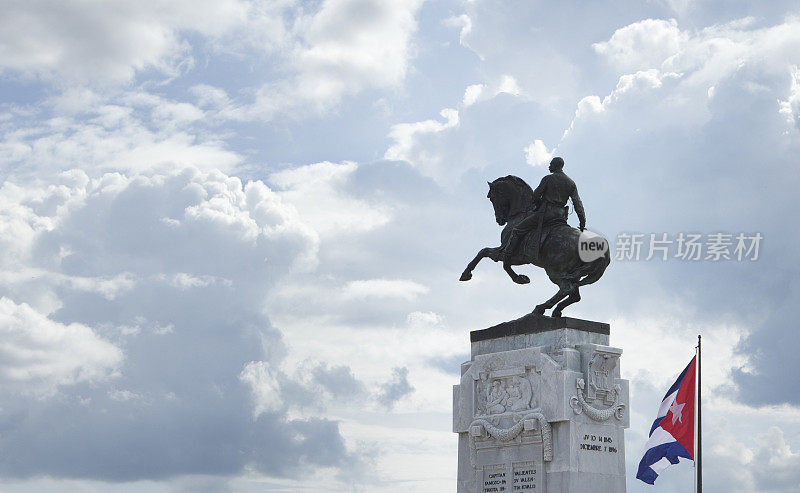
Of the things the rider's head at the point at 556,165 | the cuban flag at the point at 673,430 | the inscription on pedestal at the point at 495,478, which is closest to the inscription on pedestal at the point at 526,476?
the inscription on pedestal at the point at 495,478

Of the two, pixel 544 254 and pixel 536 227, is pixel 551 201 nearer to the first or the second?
pixel 536 227

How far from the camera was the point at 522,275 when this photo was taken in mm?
34469

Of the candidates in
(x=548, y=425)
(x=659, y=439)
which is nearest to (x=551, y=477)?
(x=548, y=425)

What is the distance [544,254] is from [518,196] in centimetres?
194

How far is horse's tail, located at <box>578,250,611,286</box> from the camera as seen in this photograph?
108 ft

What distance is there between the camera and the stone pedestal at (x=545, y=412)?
31.4 m

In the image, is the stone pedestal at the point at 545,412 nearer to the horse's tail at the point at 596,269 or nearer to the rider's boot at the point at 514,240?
the horse's tail at the point at 596,269

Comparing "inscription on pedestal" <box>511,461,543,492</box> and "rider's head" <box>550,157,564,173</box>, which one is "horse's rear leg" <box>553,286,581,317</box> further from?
"inscription on pedestal" <box>511,461,543,492</box>

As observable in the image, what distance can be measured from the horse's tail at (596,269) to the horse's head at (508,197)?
2439 mm

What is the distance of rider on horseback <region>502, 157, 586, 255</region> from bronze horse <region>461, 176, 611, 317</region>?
0.22 meters

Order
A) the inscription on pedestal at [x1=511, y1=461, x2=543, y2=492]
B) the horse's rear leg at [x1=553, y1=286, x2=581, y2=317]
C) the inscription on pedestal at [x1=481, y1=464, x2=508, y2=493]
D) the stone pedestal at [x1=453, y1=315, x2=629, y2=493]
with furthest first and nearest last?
1. the horse's rear leg at [x1=553, y1=286, x2=581, y2=317]
2. the inscription on pedestal at [x1=481, y1=464, x2=508, y2=493]
3. the inscription on pedestal at [x1=511, y1=461, x2=543, y2=492]
4. the stone pedestal at [x1=453, y1=315, x2=629, y2=493]

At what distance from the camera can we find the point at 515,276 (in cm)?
3438

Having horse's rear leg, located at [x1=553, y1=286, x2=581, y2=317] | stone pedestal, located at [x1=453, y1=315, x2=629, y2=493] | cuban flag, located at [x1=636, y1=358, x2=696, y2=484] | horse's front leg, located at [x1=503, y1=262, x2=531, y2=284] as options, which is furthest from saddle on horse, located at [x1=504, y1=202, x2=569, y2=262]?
cuban flag, located at [x1=636, y1=358, x2=696, y2=484]

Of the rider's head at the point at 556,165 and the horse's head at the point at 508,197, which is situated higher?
the rider's head at the point at 556,165
